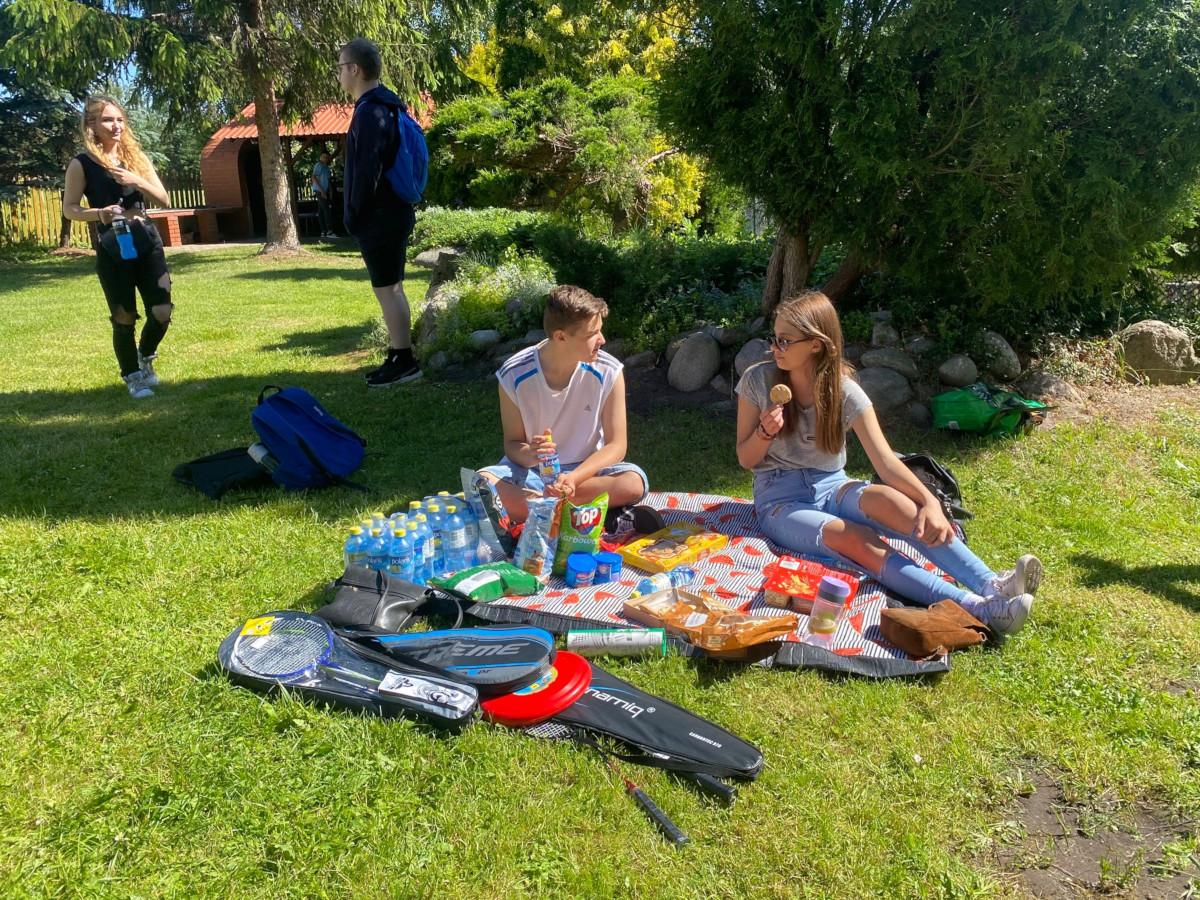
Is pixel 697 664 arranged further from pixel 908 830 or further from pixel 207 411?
pixel 207 411

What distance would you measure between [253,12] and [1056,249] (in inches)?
664

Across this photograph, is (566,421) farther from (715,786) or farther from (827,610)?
(715,786)

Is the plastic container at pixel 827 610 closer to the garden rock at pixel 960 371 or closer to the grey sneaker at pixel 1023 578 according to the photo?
the grey sneaker at pixel 1023 578

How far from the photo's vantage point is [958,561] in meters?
3.47

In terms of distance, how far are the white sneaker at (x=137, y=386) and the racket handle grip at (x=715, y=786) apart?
6.05 m

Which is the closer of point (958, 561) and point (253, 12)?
point (958, 561)

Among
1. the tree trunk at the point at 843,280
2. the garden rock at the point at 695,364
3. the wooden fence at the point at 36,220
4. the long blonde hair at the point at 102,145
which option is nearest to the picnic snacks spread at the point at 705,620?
the garden rock at the point at 695,364

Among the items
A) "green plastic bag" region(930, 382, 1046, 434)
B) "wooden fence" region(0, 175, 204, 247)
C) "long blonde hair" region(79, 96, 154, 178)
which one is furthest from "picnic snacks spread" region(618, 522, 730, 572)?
"wooden fence" region(0, 175, 204, 247)

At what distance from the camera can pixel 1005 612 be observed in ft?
10.6

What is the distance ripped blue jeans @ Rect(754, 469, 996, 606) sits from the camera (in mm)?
3467

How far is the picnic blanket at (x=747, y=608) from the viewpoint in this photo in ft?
10.2

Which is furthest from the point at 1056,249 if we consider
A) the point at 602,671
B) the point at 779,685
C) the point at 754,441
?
the point at 602,671

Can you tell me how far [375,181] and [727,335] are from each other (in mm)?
2981

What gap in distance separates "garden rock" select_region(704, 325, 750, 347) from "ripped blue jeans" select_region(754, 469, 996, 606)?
2.47 metres
